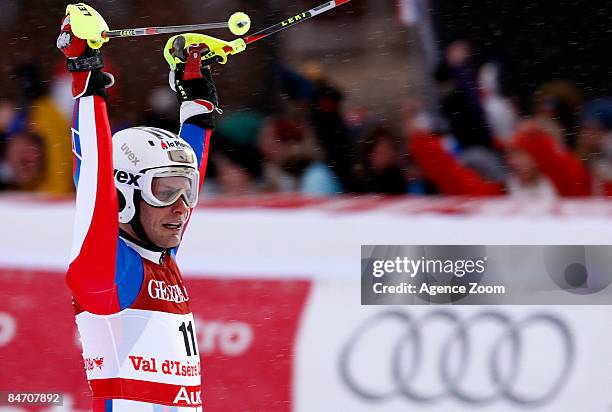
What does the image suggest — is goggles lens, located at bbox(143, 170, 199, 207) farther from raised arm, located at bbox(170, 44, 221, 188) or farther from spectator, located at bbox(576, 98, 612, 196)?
spectator, located at bbox(576, 98, 612, 196)

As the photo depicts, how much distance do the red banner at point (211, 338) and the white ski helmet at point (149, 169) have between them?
5.36 feet

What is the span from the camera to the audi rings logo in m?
4.88

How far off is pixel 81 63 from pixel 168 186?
1.81 ft

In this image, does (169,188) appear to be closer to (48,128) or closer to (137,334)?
(137,334)

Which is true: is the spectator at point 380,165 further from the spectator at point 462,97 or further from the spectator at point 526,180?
the spectator at point 526,180

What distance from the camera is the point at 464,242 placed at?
5.03 m

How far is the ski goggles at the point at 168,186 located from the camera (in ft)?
11.1

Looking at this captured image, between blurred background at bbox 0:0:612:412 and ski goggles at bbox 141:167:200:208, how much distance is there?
162cm

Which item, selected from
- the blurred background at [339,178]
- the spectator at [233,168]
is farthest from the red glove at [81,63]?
the spectator at [233,168]

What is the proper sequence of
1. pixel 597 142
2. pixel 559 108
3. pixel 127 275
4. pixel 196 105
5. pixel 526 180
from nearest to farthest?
1. pixel 127 275
2. pixel 196 105
3. pixel 526 180
4. pixel 597 142
5. pixel 559 108

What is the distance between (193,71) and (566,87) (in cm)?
247

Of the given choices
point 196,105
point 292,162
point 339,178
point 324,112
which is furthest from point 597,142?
point 196,105

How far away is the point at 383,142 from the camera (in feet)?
18.1

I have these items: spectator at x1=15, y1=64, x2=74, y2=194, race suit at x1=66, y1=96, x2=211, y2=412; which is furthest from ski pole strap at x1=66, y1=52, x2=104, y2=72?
spectator at x1=15, y1=64, x2=74, y2=194
